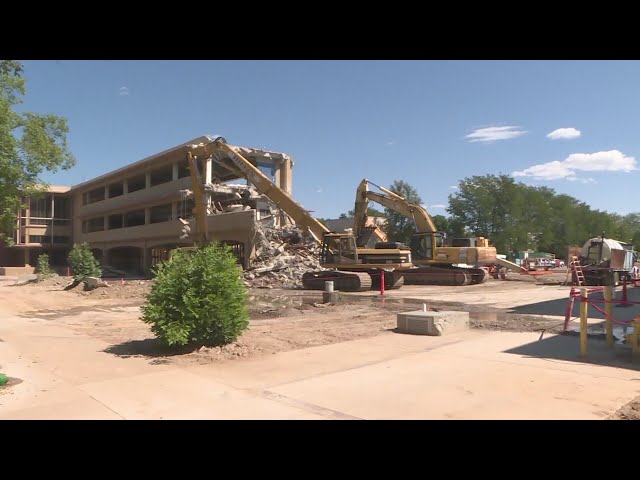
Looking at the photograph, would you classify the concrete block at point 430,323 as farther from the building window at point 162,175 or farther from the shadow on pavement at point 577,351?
the building window at point 162,175

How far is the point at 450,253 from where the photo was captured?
30.2 meters

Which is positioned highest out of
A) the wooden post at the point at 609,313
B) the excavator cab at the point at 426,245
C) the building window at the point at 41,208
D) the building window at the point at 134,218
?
the building window at the point at 41,208

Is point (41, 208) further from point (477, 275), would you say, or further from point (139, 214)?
point (477, 275)

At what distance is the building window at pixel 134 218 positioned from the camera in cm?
5966

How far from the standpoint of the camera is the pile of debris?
33.7 m

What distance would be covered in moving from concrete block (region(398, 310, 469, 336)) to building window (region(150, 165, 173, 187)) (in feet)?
144

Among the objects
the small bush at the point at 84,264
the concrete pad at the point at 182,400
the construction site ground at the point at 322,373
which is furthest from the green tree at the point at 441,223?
the concrete pad at the point at 182,400

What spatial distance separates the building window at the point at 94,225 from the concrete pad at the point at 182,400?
66295mm

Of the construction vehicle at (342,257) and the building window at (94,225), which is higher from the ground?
the building window at (94,225)

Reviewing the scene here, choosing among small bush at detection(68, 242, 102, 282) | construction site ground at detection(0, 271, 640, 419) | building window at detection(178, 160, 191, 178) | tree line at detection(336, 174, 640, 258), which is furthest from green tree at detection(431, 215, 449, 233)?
construction site ground at detection(0, 271, 640, 419)

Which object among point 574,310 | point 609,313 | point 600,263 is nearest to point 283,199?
point 574,310
